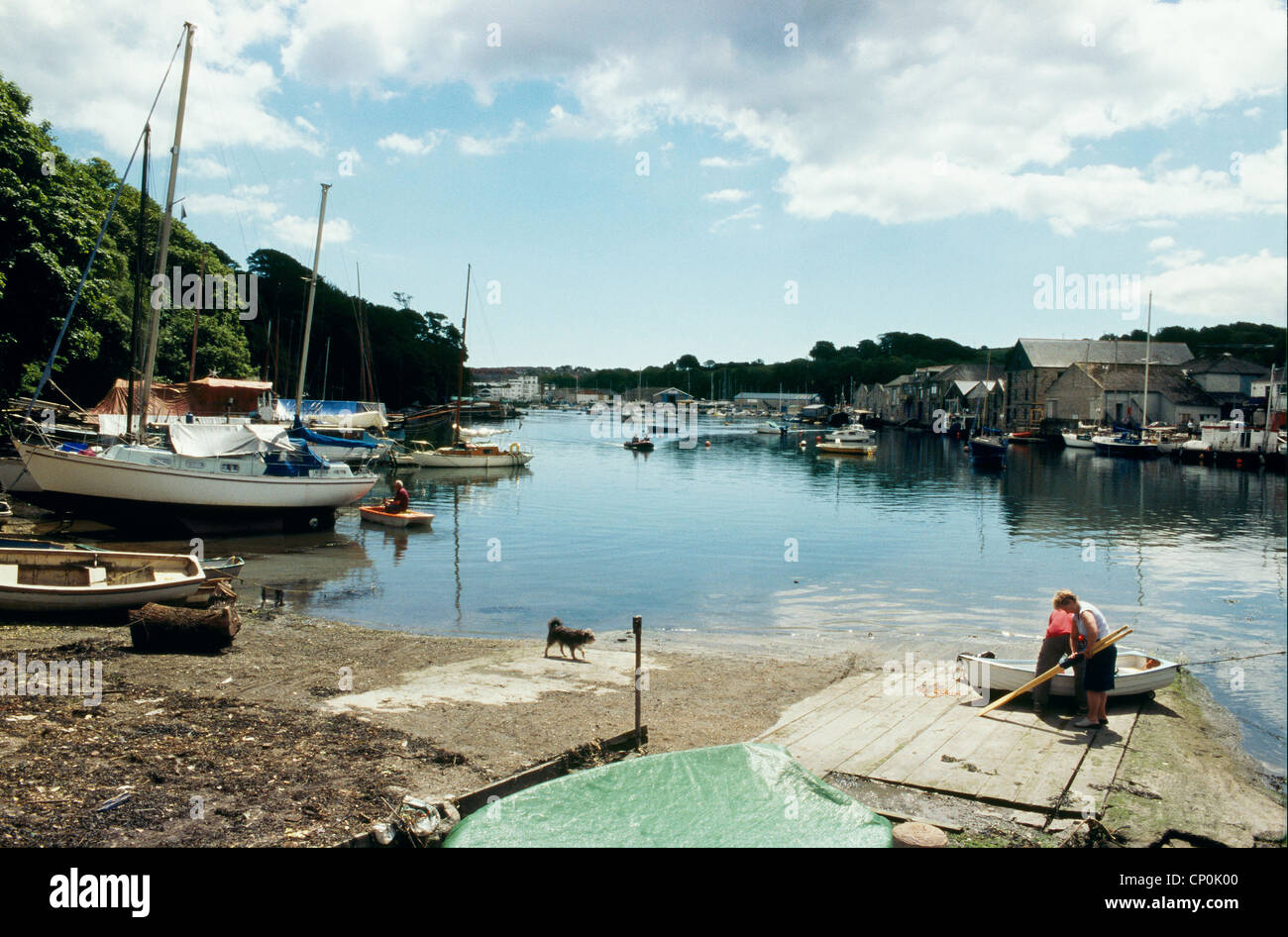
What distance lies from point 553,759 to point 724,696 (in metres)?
4.65

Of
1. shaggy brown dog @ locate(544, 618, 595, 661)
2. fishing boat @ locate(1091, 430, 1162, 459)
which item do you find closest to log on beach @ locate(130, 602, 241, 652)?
shaggy brown dog @ locate(544, 618, 595, 661)

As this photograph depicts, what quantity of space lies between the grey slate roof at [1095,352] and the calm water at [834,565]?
5488cm

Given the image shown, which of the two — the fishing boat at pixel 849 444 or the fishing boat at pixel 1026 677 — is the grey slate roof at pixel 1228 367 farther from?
the fishing boat at pixel 1026 677

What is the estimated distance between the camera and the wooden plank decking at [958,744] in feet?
27.7

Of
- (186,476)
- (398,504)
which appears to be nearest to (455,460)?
(398,504)

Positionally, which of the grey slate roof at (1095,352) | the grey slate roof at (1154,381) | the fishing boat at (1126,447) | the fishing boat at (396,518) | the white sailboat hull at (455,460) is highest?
the grey slate roof at (1095,352)

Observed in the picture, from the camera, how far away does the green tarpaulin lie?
6641 millimetres

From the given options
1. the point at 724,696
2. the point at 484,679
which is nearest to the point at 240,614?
the point at 484,679

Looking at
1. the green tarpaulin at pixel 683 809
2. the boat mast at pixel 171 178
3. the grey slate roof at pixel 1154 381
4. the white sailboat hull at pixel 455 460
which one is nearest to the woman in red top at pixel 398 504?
the boat mast at pixel 171 178

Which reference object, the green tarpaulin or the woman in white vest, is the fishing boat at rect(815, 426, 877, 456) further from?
the green tarpaulin

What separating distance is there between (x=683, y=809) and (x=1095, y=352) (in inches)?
4668

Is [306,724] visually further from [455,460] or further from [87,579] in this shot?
[455,460]
